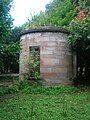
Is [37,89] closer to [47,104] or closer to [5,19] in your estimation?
[47,104]

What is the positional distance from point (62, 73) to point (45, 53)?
1.25 m

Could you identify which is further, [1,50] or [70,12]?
[70,12]

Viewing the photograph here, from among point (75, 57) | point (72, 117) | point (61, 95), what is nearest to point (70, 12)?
point (75, 57)

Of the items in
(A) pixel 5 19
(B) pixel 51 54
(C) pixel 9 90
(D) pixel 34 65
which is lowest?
(C) pixel 9 90

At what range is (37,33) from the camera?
1497cm

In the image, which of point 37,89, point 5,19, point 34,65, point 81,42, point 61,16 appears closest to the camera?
point 5,19

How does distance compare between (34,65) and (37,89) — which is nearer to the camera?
(37,89)

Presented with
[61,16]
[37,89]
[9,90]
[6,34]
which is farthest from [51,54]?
[61,16]

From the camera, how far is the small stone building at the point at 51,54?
47.8 feet

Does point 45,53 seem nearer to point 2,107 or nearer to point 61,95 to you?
point 61,95

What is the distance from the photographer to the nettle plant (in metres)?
14.6

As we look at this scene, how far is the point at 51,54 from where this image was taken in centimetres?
1470

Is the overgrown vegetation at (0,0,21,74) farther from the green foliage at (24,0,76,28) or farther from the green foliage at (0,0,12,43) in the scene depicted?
the green foliage at (24,0,76,28)

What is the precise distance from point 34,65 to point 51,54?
38.0 inches
